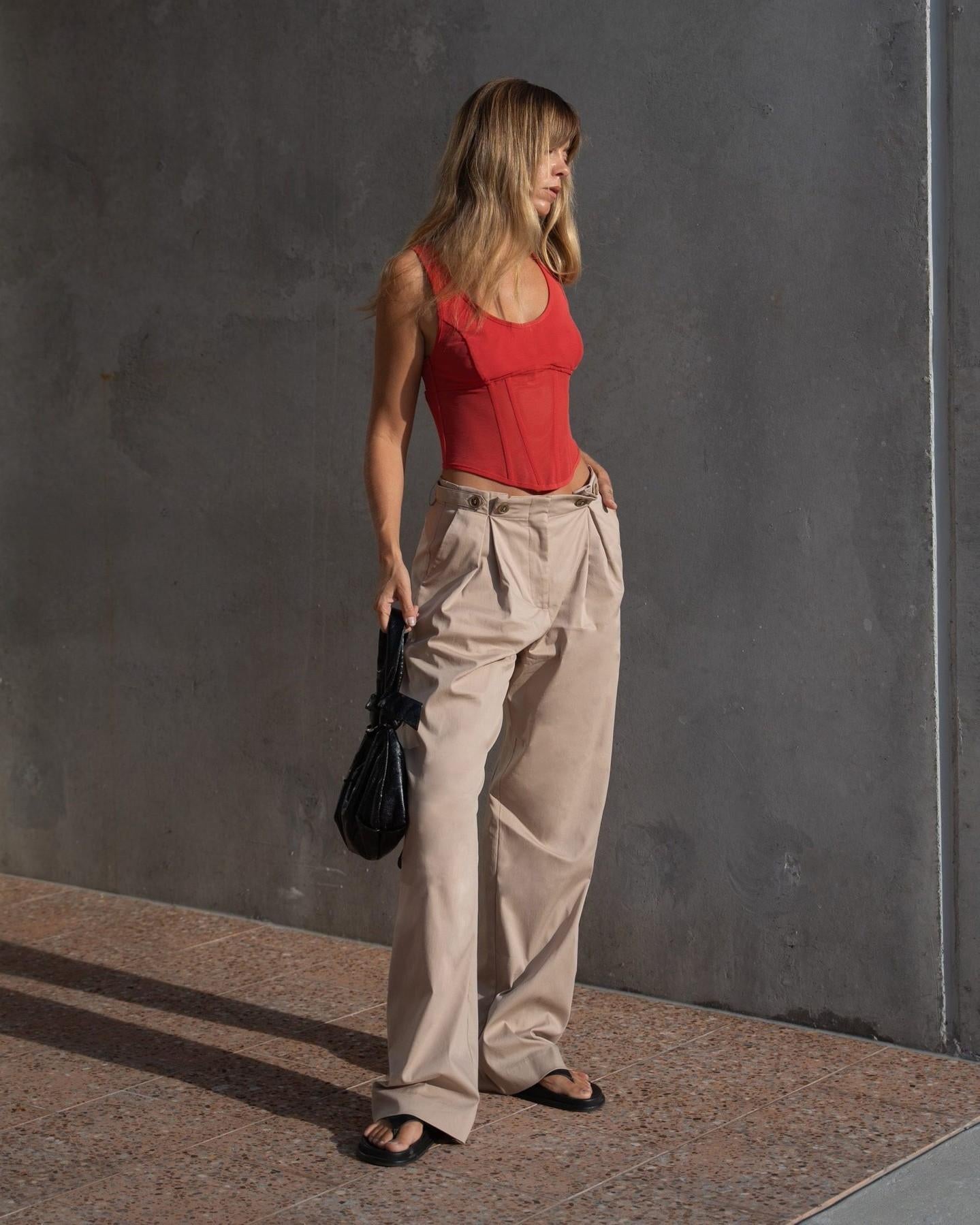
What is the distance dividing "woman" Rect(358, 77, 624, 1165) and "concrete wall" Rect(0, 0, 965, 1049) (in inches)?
22.4

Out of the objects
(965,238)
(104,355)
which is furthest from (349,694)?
(965,238)

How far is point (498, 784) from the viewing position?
331 cm

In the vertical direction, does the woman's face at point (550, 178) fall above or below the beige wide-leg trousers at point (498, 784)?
above

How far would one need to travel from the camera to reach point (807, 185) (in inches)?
138

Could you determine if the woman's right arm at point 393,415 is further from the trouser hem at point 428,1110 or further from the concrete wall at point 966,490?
the concrete wall at point 966,490

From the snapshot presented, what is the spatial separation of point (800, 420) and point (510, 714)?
3.15 feet

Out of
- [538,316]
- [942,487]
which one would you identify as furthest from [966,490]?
[538,316]

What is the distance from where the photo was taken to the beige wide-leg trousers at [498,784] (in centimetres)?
299

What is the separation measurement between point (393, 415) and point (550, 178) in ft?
1.84

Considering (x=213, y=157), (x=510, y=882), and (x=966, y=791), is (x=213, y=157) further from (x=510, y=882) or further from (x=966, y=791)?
(x=966, y=791)

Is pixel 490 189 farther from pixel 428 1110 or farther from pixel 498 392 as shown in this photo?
pixel 428 1110

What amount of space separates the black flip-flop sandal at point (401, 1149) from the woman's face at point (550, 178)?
1.78 metres

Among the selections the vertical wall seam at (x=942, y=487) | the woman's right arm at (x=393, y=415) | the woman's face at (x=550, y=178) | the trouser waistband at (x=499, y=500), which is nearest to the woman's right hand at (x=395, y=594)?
the woman's right arm at (x=393, y=415)

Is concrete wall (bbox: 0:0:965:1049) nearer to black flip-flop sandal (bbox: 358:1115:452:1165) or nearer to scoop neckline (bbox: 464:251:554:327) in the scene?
scoop neckline (bbox: 464:251:554:327)
